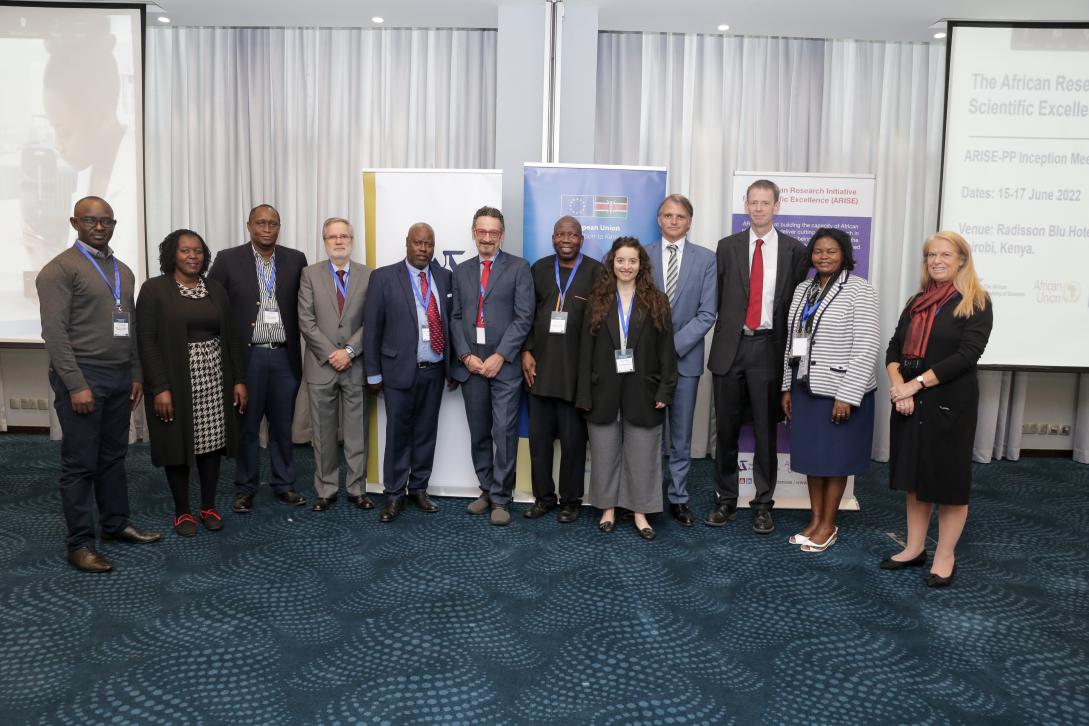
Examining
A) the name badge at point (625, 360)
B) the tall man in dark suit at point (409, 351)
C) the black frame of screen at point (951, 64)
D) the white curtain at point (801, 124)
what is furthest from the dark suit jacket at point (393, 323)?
the black frame of screen at point (951, 64)

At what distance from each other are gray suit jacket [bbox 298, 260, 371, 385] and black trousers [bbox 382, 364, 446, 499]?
343 millimetres

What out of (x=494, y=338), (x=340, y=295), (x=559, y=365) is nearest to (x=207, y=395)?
(x=340, y=295)

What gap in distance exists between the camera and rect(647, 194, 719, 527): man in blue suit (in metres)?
3.92

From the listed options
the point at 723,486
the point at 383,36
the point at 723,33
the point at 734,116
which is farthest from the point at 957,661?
the point at 383,36

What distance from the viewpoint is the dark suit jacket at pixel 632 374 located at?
3.73 m

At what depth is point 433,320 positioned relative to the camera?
159 inches

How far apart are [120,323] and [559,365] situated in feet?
7.01

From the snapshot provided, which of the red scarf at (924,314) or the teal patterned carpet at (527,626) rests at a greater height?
the red scarf at (924,314)

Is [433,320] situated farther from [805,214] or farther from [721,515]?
[805,214]

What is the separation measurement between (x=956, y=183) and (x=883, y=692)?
12.6ft

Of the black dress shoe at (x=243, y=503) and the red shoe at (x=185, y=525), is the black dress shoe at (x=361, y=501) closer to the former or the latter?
the black dress shoe at (x=243, y=503)

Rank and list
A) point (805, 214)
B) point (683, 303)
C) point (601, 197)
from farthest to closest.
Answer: point (805, 214) → point (601, 197) → point (683, 303)

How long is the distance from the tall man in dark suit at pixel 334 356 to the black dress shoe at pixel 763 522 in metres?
2.24

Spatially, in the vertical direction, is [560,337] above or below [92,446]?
above
